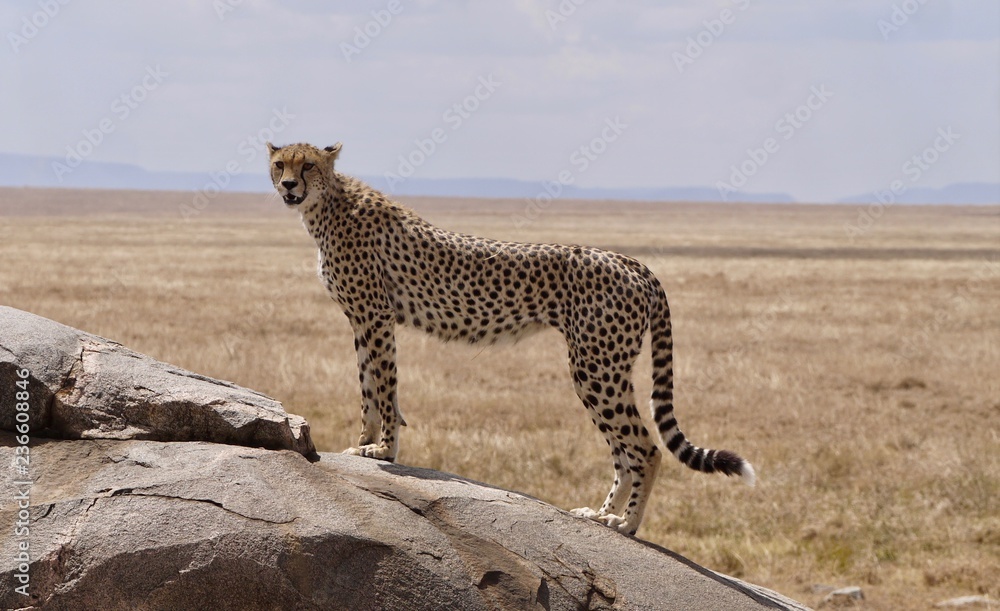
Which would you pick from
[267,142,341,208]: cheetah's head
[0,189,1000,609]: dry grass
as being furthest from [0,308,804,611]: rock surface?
[0,189,1000,609]: dry grass

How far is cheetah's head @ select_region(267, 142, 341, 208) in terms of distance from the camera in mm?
6102

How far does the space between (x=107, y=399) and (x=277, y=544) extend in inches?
46.2

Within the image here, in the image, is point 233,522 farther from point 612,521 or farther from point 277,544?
point 612,521

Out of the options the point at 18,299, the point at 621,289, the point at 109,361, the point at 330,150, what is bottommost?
the point at 18,299

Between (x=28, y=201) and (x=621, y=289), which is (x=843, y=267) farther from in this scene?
(x=28, y=201)

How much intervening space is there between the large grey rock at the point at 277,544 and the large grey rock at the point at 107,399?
0.36 ft

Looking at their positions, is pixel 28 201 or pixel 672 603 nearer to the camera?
pixel 672 603

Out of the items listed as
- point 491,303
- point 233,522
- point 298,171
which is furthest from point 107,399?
point 491,303

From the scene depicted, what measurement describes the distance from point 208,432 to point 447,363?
42.0 feet

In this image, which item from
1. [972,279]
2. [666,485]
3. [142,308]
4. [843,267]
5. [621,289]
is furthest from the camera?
[843,267]

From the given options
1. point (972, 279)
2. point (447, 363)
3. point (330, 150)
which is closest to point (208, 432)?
point (330, 150)

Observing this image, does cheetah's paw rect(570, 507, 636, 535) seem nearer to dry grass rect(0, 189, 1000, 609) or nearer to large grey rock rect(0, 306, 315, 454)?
large grey rock rect(0, 306, 315, 454)

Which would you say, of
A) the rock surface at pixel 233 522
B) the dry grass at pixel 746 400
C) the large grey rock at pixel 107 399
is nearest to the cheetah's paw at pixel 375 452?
the rock surface at pixel 233 522

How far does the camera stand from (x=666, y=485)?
11.5 m
